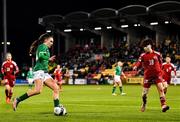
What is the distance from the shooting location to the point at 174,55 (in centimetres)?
6025

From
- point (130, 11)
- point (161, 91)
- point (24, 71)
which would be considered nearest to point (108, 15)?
point (130, 11)

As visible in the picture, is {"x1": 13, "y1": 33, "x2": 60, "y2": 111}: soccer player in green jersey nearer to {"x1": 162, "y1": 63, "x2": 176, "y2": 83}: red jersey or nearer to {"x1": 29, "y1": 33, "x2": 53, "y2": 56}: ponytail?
{"x1": 29, "y1": 33, "x2": 53, "y2": 56}: ponytail

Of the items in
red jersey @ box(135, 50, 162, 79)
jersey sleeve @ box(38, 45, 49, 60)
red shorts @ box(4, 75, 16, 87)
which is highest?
jersey sleeve @ box(38, 45, 49, 60)

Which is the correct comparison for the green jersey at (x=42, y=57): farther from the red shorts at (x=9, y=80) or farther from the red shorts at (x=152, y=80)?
the red shorts at (x=9, y=80)

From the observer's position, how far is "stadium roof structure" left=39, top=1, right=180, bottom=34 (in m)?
61.5

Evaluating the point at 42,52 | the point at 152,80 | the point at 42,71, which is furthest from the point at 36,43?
the point at 152,80

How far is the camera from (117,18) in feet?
224

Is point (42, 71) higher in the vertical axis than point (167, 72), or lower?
higher

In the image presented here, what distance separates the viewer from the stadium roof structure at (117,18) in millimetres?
61531

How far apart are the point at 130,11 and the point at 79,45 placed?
730 inches

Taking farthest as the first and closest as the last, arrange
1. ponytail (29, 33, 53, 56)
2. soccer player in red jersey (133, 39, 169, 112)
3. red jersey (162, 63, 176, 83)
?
1. red jersey (162, 63, 176, 83)
2. soccer player in red jersey (133, 39, 169, 112)
3. ponytail (29, 33, 53, 56)

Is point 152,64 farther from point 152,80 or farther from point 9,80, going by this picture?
point 9,80

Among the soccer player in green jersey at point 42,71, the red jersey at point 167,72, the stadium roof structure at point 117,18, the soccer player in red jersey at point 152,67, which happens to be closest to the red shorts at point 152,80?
the soccer player in red jersey at point 152,67

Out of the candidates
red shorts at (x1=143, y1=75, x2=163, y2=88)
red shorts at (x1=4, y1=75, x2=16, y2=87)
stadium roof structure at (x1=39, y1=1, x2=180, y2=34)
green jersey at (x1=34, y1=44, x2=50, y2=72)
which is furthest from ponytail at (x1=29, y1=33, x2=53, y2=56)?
stadium roof structure at (x1=39, y1=1, x2=180, y2=34)
